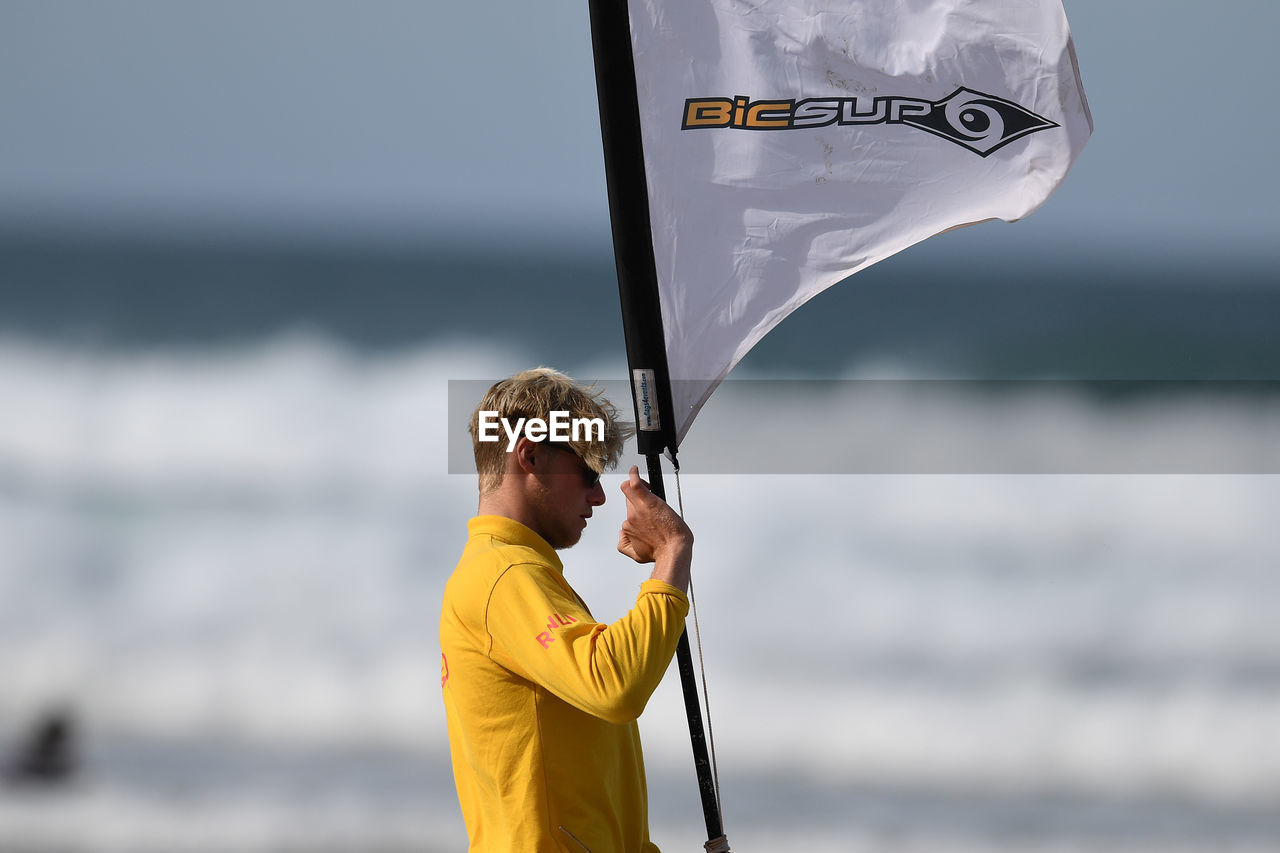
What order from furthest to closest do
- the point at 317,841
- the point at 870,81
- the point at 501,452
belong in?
the point at 317,841
the point at 870,81
the point at 501,452

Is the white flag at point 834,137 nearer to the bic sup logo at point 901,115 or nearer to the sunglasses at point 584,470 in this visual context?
the bic sup logo at point 901,115

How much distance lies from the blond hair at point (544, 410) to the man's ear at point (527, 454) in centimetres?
2

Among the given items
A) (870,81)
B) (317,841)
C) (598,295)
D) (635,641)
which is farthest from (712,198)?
(317,841)

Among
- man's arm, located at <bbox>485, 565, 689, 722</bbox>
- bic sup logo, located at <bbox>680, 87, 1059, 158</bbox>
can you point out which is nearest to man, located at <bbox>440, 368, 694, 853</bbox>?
man's arm, located at <bbox>485, 565, 689, 722</bbox>

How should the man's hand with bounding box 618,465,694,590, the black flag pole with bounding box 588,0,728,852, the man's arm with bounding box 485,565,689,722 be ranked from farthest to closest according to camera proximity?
the black flag pole with bounding box 588,0,728,852, the man's hand with bounding box 618,465,694,590, the man's arm with bounding box 485,565,689,722

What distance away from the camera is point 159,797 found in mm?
2906

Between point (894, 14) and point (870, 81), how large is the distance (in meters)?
0.10

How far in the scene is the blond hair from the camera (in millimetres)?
1171

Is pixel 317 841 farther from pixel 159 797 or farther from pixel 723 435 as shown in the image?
pixel 723 435

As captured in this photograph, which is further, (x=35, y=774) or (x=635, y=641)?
(x=35, y=774)

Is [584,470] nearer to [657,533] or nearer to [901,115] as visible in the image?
[657,533]

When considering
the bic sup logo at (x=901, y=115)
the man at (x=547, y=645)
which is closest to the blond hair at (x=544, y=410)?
the man at (x=547, y=645)

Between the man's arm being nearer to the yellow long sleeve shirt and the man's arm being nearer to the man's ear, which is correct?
the yellow long sleeve shirt

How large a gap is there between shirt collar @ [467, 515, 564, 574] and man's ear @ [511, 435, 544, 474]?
2.6 inches
